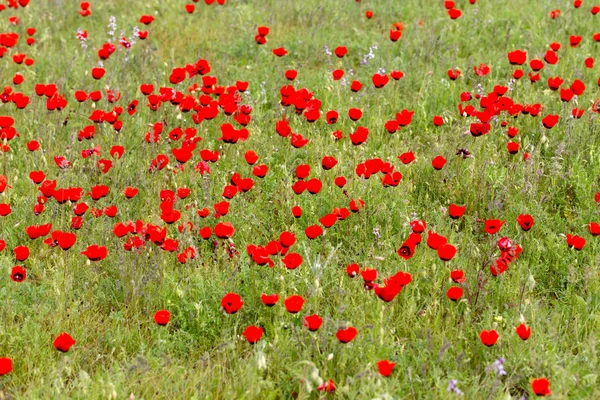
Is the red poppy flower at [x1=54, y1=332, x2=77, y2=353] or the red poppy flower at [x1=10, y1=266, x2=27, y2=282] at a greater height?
the red poppy flower at [x1=54, y1=332, x2=77, y2=353]

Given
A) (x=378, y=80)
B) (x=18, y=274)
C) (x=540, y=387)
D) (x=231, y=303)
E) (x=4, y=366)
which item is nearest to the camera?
(x=540, y=387)

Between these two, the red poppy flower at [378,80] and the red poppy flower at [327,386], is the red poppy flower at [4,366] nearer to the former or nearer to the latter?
the red poppy flower at [327,386]

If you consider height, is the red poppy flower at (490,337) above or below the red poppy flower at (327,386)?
above

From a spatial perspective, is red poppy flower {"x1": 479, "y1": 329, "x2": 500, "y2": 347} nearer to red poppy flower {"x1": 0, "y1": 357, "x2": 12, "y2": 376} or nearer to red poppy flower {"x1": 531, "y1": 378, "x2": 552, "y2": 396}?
red poppy flower {"x1": 531, "y1": 378, "x2": 552, "y2": 396}

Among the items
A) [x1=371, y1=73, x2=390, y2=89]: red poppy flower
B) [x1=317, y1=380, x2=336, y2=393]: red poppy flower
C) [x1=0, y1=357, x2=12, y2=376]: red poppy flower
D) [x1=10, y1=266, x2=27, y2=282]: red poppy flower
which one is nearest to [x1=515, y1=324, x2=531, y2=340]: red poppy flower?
[x1=317, y1=380, x2=336, y2=393]: red poppy flower

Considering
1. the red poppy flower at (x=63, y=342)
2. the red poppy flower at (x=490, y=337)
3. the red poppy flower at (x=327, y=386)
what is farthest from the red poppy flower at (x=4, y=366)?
the red poppy flower at (x=490, y=337)

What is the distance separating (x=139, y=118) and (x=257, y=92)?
0.96m

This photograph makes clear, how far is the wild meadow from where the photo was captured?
2.91 meters

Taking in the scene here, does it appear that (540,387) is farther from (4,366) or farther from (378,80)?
(378,80)

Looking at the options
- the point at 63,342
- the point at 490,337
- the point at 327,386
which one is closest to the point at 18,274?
the point at 63,342

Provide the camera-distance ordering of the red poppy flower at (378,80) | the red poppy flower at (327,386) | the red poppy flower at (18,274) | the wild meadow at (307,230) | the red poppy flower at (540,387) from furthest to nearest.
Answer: the red poppy flower at (378,80) → the red poppy flower at (18,274) → the wild meadow at (307,230) → the red poppy flower at (327,386) → the red poppy flower at (540,387)

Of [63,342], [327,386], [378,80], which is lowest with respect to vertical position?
[327,386]

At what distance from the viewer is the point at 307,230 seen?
11.1ft

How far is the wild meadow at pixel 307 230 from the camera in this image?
291 centimetres
